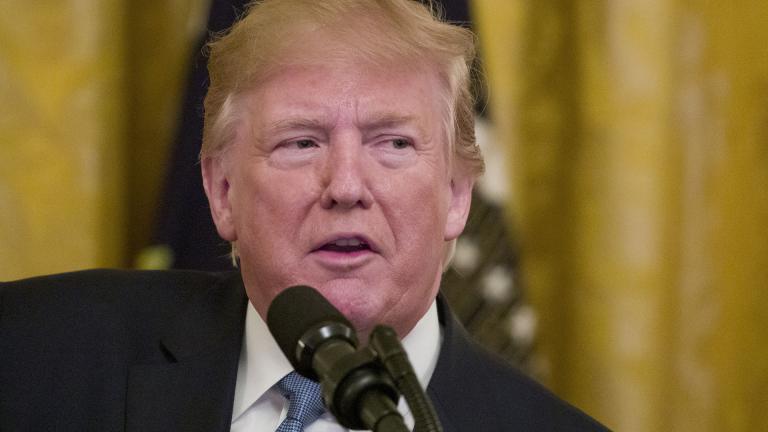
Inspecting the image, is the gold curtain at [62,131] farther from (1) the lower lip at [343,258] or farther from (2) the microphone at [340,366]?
(2) the microphone at [340,366]

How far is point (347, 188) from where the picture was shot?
189 centimetres

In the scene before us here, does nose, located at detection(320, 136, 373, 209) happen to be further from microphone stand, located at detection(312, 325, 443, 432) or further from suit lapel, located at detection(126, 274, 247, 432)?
microphone stand, located at detection(312, 325, 443, 432)

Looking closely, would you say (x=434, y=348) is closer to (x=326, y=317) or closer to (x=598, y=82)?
(x=326, y=317)

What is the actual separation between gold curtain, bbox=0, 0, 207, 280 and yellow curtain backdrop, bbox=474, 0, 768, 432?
40.7 inches

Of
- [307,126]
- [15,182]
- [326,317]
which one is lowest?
[15,182]

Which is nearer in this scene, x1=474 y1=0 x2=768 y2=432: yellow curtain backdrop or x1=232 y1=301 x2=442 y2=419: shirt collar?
x1=232 y1=301 x2=442 y2=419: shirt collar

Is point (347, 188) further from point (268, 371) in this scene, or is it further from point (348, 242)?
point (268, 371)

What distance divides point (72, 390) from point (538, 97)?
1690 mm

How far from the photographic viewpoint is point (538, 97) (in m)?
3.28

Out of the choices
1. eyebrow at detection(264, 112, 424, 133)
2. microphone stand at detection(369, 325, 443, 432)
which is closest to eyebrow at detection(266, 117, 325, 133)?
eyebrow at detection(264, 112, 424, 133)

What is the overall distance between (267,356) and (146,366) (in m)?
0.22

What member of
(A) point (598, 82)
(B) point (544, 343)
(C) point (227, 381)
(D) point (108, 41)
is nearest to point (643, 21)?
(A) point (598, 82)

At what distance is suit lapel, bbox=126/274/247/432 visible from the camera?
2035 millimetres

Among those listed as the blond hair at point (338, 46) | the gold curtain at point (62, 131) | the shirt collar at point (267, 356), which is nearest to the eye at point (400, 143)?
the blond hair at point (338, 46)
